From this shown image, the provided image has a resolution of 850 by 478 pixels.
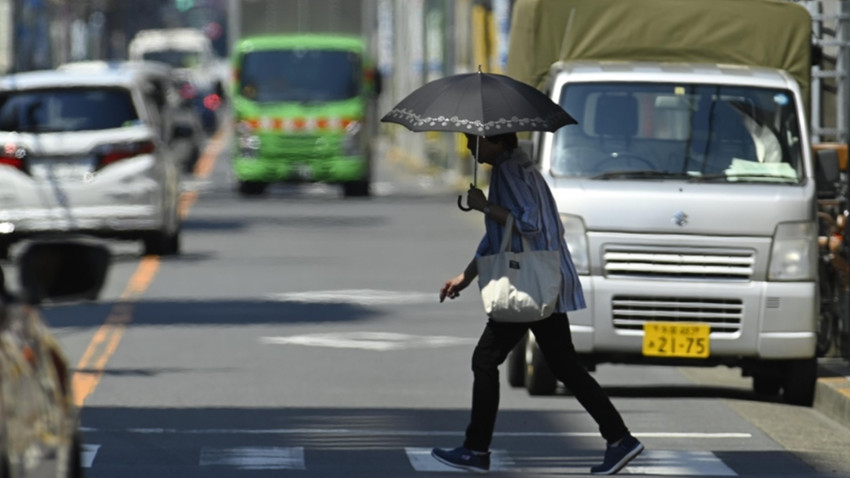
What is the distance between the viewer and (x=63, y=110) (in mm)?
23766

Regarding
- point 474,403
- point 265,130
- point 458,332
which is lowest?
point 265,130

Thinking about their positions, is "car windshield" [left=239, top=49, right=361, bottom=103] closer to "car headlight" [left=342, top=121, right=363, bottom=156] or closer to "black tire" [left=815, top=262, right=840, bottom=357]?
"car headlight" [left=342, top=121, right=363, bottom=156]

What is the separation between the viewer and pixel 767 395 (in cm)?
1427

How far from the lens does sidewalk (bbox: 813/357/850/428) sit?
1278 centimetres

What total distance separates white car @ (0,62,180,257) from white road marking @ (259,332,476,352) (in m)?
6.80

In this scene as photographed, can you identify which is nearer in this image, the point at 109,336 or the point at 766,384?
the point at 766,384

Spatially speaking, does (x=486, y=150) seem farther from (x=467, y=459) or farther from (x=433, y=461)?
(x=433, y=461)

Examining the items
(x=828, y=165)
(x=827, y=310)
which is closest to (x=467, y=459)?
(x=828, y=165)

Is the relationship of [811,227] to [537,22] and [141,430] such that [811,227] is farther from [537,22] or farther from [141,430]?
[141,430]

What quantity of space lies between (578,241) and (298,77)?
82.6ft

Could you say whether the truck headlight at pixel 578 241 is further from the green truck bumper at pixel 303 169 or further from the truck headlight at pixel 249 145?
the truck headlight at pixel 249 145

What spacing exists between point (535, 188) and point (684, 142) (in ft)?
11.5

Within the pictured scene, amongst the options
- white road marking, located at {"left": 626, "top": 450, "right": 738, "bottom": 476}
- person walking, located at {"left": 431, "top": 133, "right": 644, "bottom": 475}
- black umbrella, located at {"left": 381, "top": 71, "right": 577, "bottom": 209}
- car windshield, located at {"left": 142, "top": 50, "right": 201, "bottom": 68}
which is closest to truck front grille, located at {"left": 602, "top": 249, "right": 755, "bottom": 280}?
white road marking, located at {"left": 626, "top": 450, "right": 738, "bottom": 476}

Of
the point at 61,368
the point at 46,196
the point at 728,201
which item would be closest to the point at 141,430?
the point at 728,201
